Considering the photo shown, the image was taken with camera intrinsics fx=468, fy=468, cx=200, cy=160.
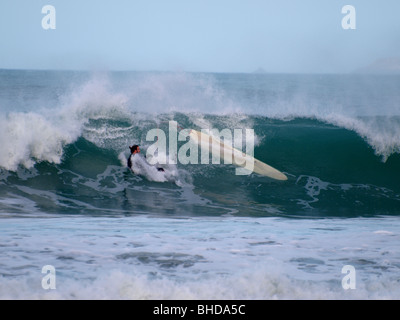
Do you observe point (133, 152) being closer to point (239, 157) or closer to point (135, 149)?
point (135, 149)

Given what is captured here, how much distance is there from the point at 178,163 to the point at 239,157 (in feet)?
3.81

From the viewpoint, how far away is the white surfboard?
8.48 m

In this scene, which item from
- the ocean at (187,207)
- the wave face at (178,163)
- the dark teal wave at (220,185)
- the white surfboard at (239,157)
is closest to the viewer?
the ocean at (187,207)

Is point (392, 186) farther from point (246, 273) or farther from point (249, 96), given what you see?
point (249, 96)

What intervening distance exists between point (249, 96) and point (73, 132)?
2285 centimetres

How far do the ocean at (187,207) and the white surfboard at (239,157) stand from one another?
22cm

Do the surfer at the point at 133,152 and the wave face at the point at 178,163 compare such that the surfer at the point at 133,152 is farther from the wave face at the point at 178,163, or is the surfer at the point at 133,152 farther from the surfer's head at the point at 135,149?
the wave face at the point at 178,163

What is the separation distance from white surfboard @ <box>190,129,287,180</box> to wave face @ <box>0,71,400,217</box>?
25cm

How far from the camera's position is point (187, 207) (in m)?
6.82

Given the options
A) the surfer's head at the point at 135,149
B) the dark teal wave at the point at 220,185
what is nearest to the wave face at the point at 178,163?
the dark teal wave at the point at 220,185

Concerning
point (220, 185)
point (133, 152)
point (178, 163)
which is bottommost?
point (220, 185)

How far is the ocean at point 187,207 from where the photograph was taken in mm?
3799

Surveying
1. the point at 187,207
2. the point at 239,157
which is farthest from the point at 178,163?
the point at 187,207

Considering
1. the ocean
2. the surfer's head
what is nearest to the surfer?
the surfer's head
